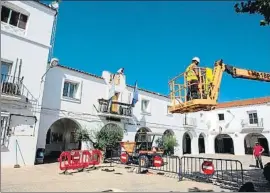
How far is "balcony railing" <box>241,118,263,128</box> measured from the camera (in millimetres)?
28188

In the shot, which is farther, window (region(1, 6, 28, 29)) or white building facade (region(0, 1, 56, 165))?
window (region(1, 6, 28, 29))

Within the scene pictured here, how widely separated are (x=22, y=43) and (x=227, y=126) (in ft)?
86.0

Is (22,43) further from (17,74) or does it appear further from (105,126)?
(105,126)

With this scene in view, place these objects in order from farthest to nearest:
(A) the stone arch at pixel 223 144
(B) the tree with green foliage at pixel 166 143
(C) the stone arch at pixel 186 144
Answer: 1. (A) the stone arch at pixel 223 144
2. (C) the stone arch at pixel 186 144
3. (B) the tree with green foliage at pixel 166 143

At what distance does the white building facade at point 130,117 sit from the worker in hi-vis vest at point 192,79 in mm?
9959

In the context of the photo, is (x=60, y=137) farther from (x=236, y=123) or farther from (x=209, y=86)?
(x=236, y=123)

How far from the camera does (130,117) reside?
2062 centimetres

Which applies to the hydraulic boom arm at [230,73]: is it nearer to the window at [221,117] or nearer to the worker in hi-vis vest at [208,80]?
the worker in hi-vis vest at [208,80]

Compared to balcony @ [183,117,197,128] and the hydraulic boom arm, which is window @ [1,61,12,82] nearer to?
the hydraulic boom arm

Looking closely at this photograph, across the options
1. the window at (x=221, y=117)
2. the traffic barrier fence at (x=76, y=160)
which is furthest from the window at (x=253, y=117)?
the traffic barrier fence at (x=76, y=160)

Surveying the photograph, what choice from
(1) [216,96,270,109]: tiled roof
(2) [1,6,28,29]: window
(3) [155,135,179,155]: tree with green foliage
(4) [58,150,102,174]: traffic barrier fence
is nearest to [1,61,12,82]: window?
(2) [1,6,28,29]: window

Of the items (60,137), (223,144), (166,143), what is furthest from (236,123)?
(60,137)

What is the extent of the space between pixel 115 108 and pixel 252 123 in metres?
18.4

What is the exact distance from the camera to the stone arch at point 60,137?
66.6 feet
